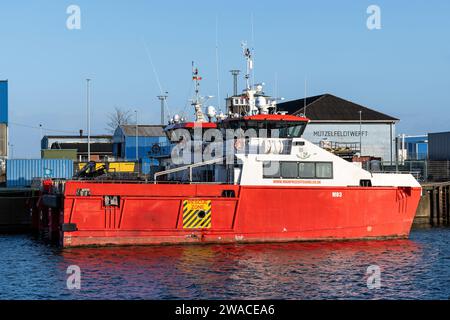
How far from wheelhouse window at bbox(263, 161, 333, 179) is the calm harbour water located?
10.1 ft

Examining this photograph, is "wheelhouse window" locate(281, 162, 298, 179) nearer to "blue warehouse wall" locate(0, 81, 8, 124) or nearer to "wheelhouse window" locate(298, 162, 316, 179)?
"wheelhouse window" locate(298, 162, 316, 179)

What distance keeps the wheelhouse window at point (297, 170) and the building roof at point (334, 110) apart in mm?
35026

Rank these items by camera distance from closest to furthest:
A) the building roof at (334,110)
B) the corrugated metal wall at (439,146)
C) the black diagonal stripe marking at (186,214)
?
the black diagonal stripe marking at (186,214), the corrugated metal wall at (439,146), the building roof at (334,110)

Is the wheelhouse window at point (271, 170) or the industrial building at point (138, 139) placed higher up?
the industrial building at point (138, 139)

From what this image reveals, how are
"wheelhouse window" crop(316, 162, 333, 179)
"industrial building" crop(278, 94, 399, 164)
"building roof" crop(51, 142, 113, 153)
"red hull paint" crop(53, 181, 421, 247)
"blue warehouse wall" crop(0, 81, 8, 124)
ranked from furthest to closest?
"building roof" crop(51, 142, 113, 153), "industrial building" crop(278, 94, 399, 164), "blue warehouse wall" crop(0, 81, 8, 124), "wheelhouse window" crop(316, 162, 333, 179), "red hull paint" crop(53, 181, 421, 247)

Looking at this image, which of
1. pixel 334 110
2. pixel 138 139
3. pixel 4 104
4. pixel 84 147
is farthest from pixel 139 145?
pixel 334 110

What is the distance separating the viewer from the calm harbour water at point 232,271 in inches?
819

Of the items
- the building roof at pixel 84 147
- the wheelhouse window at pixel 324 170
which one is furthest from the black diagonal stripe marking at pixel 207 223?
the building roof at pixel 84 147

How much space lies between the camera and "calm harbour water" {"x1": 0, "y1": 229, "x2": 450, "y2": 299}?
68.3 ft

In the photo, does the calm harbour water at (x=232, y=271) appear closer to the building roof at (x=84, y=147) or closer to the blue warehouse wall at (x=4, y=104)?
the blue warehouse wall at (x=4, y=104)

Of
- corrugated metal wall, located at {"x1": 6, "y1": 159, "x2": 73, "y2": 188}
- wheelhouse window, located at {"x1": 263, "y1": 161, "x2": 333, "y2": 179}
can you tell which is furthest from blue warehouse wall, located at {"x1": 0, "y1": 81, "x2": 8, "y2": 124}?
wheelhouse window, located at {"x1": 263, "y1": 161, "x2": 333, "y2": 179}

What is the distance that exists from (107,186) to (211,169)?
6388 millimetres
